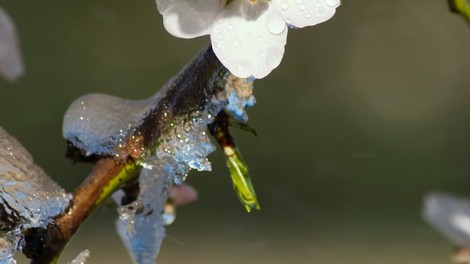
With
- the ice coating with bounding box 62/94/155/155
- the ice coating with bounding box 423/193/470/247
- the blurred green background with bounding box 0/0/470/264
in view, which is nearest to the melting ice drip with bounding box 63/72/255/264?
the ice coating with bounding box 62/94/155/155

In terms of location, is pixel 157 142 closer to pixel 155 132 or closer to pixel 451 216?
pixel 155 132

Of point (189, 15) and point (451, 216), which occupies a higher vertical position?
point (189, 15)

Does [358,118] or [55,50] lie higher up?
[55,50]

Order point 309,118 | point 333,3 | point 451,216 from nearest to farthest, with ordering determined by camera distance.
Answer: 1. point 333,3
2. point 451,216
3. point 309,118

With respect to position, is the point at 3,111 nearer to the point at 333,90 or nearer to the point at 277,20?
the point at 333,90

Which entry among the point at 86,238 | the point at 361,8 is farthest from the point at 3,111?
the point at 361,8

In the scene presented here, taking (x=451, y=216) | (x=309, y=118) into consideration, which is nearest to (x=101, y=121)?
(x=451, y=216)

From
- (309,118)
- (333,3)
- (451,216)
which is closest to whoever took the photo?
(333,3)
